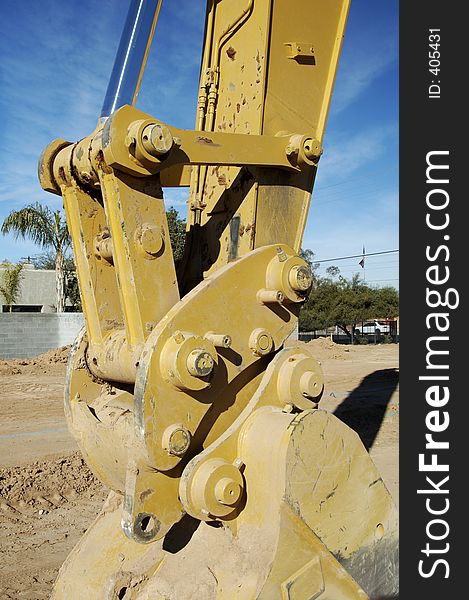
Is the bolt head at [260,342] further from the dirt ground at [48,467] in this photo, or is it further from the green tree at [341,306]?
the green tree at [341,306]

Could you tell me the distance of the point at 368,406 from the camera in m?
9.94

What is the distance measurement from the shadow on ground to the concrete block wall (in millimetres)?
9456

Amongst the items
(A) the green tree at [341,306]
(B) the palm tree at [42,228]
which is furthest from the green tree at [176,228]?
(A) the green tree at [341,306]

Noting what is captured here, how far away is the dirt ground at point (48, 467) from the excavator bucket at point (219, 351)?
1435 mm

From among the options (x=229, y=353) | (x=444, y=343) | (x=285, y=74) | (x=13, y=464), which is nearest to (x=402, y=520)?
(x=444, y=343)

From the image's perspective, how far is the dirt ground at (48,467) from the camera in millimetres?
4168

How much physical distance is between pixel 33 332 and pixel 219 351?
16.7 metres

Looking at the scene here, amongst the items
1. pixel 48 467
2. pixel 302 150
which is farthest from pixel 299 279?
pixel 48 467

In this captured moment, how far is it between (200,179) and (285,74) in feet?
2.33

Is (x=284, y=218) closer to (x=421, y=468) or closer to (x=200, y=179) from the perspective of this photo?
(x=200, y=179)

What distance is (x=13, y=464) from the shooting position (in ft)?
21.1

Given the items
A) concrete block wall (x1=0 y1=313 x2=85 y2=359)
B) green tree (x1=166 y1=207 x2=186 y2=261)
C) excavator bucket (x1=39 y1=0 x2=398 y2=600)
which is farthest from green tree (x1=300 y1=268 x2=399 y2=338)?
excavator bucket (x1=39 y1=0 x2=398 y2=600)

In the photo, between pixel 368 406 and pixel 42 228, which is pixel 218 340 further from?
pixel 42 228

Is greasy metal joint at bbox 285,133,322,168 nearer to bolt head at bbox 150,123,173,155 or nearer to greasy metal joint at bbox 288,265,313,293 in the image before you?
Answer: greasy metal joint at bbox 288,265,313,293
